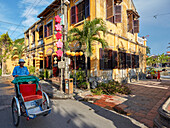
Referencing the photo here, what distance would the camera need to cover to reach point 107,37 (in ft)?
29.3

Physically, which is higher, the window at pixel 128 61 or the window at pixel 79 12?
the window at pixel 79 12

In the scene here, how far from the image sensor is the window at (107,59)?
823 cm

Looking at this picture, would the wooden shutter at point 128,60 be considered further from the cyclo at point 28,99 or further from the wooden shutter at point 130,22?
the cyclo at point 28,99

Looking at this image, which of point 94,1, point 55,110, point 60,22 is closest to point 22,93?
point 55,110

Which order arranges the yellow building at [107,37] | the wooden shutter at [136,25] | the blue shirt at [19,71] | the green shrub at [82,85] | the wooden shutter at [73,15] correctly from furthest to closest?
the wooden shutter at [136,25] < the wooden shutter at [73,15] < the yellow building at [107,37] < the green shrub at [82,85] < the blue shirt at [19,71]

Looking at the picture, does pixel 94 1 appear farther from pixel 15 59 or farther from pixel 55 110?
pixel 15 59

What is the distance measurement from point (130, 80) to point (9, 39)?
71.0ft

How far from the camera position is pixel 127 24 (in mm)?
12258

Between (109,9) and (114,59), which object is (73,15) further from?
(114,59)

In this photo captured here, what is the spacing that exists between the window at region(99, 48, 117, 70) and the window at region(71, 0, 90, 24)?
3544mm

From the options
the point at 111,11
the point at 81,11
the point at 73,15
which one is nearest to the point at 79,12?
the point at 81,11

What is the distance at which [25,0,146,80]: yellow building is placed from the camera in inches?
323

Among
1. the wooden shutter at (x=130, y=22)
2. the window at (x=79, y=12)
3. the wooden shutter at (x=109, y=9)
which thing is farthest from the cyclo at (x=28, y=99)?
the wooden shutter at (x=130, y=22)

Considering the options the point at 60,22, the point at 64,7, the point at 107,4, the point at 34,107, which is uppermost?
the point at 107,4
